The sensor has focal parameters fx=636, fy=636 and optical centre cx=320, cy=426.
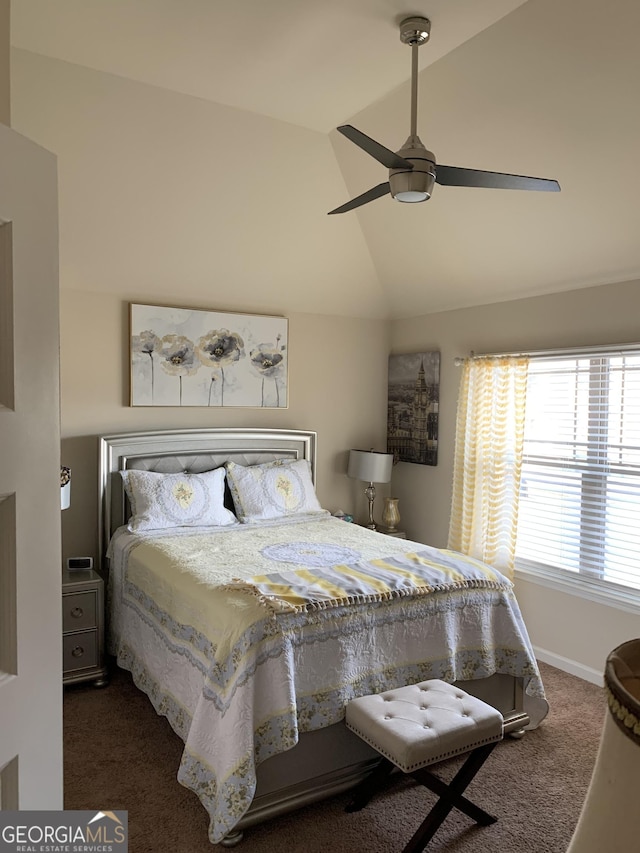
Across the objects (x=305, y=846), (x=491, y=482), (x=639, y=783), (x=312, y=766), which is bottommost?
(x=305, y=846)

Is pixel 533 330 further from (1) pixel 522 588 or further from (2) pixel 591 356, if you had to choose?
(1) pixel 522 588

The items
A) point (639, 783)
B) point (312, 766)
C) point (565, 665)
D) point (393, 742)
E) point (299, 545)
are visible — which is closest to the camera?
point (639, 783)

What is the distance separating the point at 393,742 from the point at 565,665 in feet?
7.17

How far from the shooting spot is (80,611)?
11.7 feet

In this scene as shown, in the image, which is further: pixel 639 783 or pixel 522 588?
pixel 522 588

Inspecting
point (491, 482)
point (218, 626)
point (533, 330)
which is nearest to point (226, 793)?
point (218, 626)

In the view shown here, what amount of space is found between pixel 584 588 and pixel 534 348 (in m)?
1.56

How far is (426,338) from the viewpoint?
5168 mm

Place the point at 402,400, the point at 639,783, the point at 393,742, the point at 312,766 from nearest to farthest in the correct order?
the point at 639,783 < the point at 393,742 < the point at 312,766 < the point at 402,400

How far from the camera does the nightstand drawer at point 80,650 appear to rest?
354cm

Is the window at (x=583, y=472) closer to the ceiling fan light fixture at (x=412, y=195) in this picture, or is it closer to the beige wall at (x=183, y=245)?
the beige wall at (x=183, y=245)

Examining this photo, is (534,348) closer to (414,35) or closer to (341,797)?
(414,35)

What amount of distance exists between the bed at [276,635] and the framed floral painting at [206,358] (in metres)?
0.47

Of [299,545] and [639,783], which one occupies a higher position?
[639,783]
